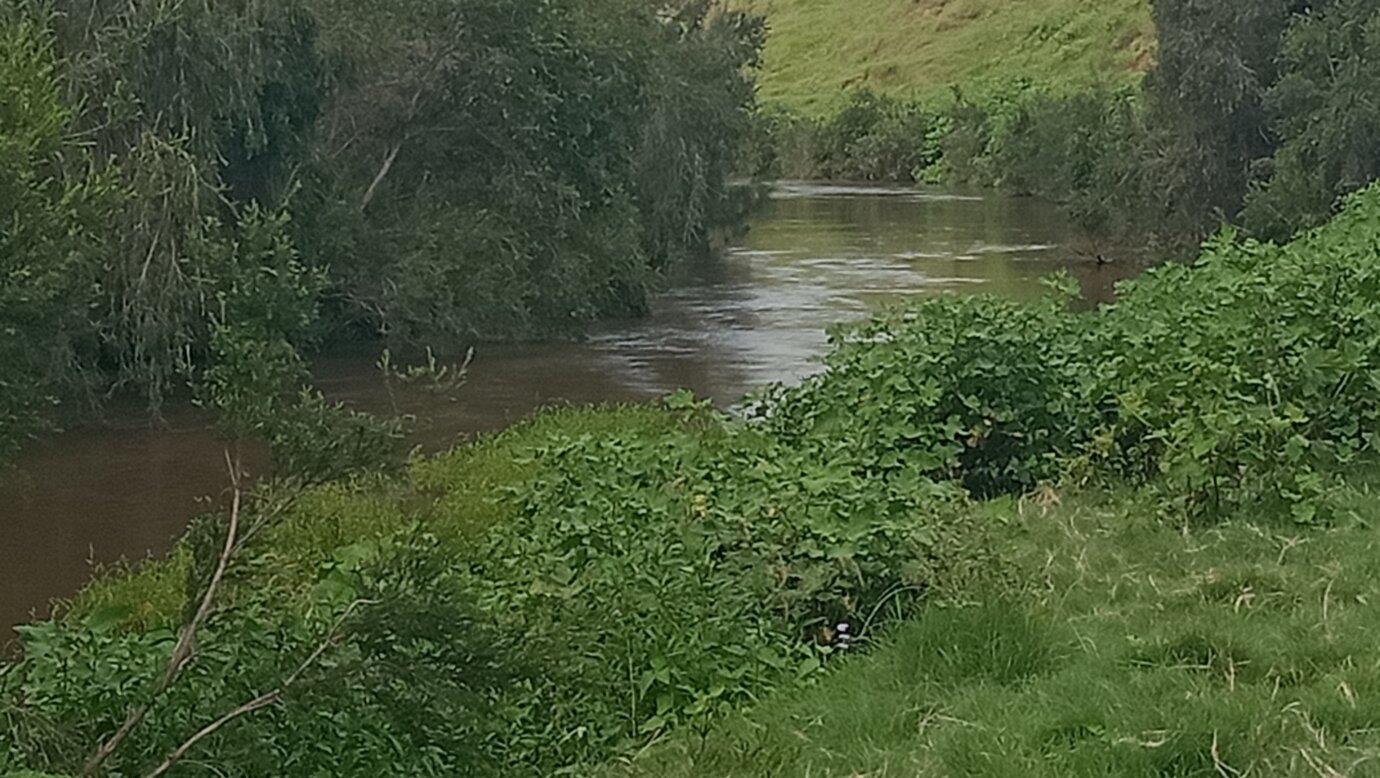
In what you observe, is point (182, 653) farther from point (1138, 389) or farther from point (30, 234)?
point (30, 234)

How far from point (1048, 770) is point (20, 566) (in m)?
10.1

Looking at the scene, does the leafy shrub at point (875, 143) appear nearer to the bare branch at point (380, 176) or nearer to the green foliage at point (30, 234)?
the bare branch at point (380, 176)

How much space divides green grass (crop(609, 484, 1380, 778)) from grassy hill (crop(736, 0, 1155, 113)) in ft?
205

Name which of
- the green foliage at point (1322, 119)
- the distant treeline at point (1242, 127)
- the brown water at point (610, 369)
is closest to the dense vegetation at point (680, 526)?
the brown water at point (610, 369)

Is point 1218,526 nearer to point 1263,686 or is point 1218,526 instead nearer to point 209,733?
point 1263,686

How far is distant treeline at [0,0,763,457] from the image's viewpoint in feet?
51.5

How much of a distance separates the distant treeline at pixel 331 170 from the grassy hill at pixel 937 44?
4384 centimetres

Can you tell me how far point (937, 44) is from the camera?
85812 millimetres

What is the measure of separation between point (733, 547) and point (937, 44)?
80.6 meters

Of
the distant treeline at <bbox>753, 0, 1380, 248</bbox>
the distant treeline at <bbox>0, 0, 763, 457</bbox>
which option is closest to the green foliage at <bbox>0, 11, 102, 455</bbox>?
the distant treeline at <bbox>0, 0, 763, 457</bbox>

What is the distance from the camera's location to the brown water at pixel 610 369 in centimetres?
1461

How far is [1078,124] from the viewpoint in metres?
50.0

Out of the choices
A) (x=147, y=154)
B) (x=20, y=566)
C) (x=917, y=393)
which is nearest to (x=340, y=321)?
(x=147, y=154)

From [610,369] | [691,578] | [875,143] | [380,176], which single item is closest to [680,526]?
[691,578]
